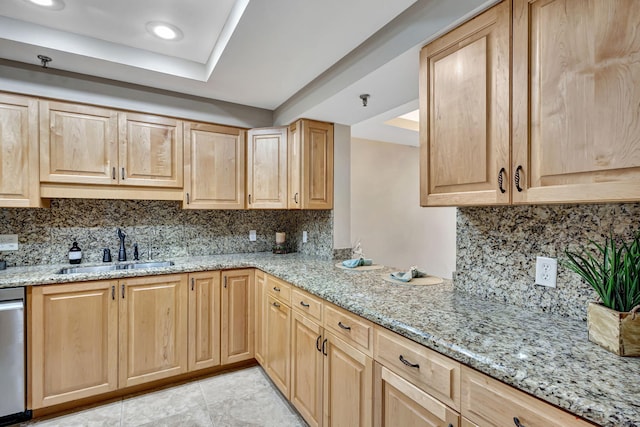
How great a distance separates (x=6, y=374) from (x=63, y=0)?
2.24m

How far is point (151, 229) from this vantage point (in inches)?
112

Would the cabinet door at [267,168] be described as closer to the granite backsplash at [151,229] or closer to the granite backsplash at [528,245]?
the granite backsplash at [151,229]


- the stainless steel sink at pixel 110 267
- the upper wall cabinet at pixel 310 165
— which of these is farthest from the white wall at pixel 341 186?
the stainless steel sink at pixel 110 267

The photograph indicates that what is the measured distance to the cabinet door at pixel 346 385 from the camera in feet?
4.60

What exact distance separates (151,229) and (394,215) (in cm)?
326

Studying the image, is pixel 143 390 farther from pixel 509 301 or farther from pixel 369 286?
pixel 509 301

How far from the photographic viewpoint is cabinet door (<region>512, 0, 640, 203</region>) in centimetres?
90

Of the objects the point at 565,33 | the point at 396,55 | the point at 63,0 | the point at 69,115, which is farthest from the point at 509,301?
the point at 69,115

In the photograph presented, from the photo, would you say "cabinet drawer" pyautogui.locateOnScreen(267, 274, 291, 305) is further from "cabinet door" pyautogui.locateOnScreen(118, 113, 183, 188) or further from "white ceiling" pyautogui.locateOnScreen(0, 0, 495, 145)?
"white ceiling" pyautogui.locateOnScreen(0, 0, 495, 145)

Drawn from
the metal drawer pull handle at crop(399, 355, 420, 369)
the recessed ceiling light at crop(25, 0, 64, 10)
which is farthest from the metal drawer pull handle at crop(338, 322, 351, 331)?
the recessed ceiling light at crop(25, 0, 64, 10)

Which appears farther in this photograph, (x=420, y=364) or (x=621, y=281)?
(x=420, y=364)

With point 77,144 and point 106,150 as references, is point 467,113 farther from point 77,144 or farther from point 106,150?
point 77,144

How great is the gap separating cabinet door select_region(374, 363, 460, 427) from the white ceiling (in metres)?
1.51

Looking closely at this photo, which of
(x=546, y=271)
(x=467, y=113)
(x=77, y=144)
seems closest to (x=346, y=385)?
(x=546, y=271)
